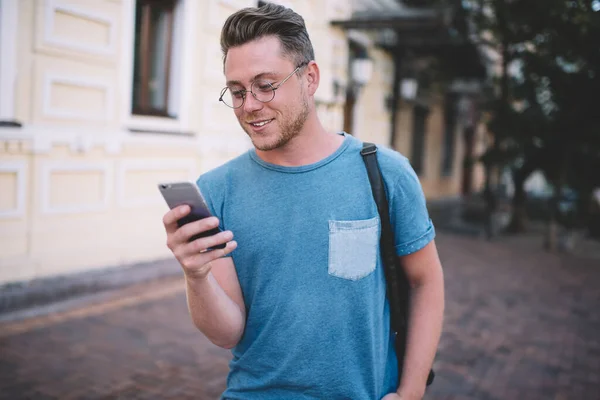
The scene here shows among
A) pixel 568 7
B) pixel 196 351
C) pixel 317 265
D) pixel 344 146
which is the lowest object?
pixel 196 351

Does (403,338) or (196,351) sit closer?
(403,338)

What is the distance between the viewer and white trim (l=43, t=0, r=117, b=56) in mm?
5430

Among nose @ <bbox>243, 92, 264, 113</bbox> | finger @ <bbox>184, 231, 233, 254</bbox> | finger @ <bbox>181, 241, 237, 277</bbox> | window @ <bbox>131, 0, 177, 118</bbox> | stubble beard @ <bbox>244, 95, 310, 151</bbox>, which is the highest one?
window @ <bbox>131, 0, 177, 118</bbox>

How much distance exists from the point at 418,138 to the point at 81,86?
12.6 meters

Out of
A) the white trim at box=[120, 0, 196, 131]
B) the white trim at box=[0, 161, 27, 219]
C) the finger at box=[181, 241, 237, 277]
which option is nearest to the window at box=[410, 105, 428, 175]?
the white trim at box=[120, 0, 196, 131]

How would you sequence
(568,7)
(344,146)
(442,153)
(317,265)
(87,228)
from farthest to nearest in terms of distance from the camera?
(442,153) → (87,228) → (568,7) → (344,146) → (317,265)

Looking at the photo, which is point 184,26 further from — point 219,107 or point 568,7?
point 568,7

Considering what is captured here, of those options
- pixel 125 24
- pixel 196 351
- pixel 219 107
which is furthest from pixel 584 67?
pixel 196 351

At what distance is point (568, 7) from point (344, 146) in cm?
359

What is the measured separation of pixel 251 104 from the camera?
1.55 meters

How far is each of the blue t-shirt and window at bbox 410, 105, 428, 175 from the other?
591 inches

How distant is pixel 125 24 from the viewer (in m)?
6.27

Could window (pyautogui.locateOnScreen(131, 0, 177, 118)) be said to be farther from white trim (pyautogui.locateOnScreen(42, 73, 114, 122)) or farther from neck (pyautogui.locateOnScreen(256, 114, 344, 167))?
neck (pyautogui.locateOnScreen(256, 114, 344, 167))

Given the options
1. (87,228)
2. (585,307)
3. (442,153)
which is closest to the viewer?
(87,228)
